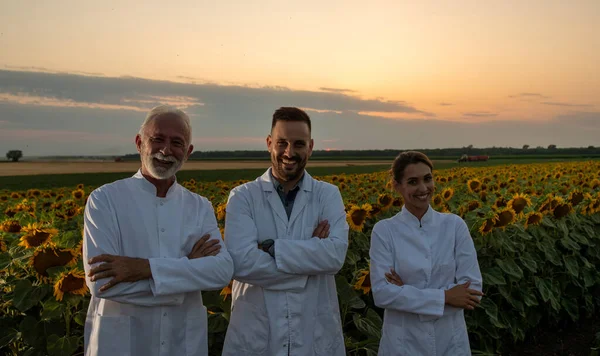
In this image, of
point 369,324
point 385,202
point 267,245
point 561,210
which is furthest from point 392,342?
point 561,210

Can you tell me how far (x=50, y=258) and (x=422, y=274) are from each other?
2.65 meters

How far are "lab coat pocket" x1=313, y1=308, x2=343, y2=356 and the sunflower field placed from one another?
25.5 inches

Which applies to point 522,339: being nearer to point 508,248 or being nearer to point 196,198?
point 508,248

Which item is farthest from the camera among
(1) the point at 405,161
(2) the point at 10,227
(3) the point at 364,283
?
(2) the point at 10,227

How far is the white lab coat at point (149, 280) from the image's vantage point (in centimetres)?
331

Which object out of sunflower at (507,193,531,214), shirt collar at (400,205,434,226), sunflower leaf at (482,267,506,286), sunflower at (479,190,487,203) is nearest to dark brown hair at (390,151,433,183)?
shirt collar at (400,205,434,226)

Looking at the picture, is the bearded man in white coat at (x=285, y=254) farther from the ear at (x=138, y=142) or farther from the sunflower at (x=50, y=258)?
the sunflower at (x=50, y=258)

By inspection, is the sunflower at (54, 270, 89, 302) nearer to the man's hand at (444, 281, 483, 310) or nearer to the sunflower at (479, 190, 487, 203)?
the man's hand at (444, 281, 483, 310)

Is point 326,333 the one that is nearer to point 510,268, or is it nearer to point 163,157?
point 163,157

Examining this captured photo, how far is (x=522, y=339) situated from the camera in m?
6.50

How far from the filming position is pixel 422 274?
12.5 ft

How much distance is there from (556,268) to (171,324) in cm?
568

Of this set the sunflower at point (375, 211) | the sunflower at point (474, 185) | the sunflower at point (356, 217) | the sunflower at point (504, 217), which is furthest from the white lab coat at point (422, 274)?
the sunflower at point (474, 185)

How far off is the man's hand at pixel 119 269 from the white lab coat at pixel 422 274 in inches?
58.8
